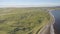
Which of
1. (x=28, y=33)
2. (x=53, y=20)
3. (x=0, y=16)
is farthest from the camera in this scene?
(x=0, y=16)

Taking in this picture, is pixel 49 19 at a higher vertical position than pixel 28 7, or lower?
lower

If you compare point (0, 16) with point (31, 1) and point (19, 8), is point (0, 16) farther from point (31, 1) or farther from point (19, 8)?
point (31, 1)

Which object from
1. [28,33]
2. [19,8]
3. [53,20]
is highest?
[19,8]

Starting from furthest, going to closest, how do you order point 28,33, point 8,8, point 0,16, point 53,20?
point 8,8 < point 0,16 < point 53,20 < point 28,33

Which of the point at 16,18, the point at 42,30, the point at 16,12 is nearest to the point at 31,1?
the point at 16,12

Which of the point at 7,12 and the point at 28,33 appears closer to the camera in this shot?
the point at 28,33

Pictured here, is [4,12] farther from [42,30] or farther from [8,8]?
[42,30]
